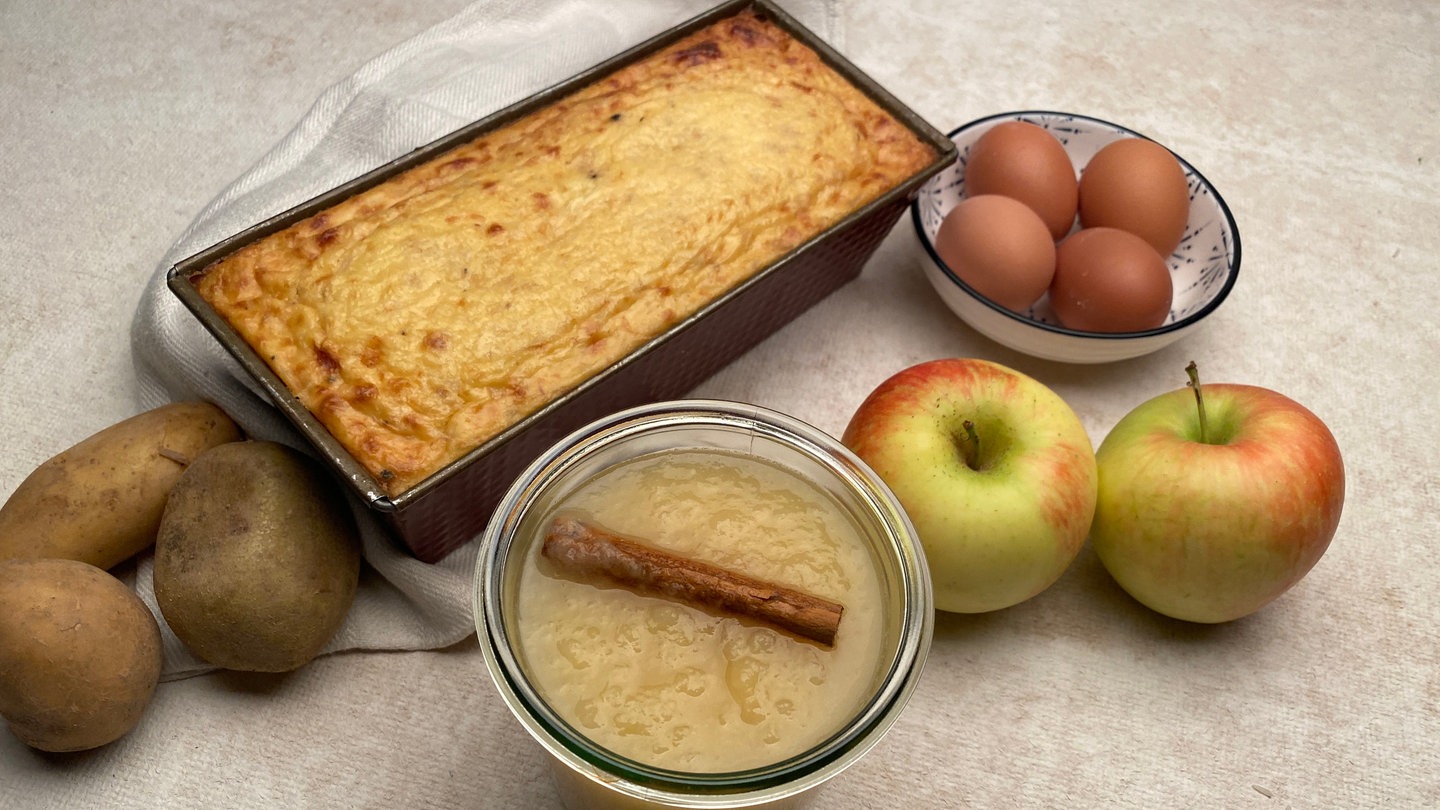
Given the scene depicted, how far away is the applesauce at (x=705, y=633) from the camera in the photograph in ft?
3.25

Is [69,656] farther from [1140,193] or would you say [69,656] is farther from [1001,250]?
[1140,193]

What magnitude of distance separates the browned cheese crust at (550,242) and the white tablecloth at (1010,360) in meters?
0.25

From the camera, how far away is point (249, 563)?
127cm

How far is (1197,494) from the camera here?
1343mm

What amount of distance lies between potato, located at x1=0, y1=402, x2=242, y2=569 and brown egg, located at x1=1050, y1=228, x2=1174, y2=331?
1211mm

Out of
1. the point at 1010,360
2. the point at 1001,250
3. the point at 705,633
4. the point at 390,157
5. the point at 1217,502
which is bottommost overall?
the point at 1010,360

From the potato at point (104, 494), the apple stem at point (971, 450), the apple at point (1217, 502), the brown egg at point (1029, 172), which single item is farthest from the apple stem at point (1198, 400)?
the potato at point (104, 494)

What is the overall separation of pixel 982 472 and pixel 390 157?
1044 mm

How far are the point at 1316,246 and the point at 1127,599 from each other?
0.84 meters

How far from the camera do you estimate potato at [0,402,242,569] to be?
133cm

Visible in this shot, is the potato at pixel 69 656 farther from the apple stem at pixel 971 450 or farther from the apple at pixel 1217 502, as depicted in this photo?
the apple at pixel 1217 502

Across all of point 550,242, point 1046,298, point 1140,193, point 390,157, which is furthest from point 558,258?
point 1140,193

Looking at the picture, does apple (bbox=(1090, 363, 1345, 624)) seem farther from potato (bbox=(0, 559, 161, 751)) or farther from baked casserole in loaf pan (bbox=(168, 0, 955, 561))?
potato (bbox=(0, 559, 161, 751))

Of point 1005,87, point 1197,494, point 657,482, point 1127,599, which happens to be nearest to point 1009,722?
point 1127,599
